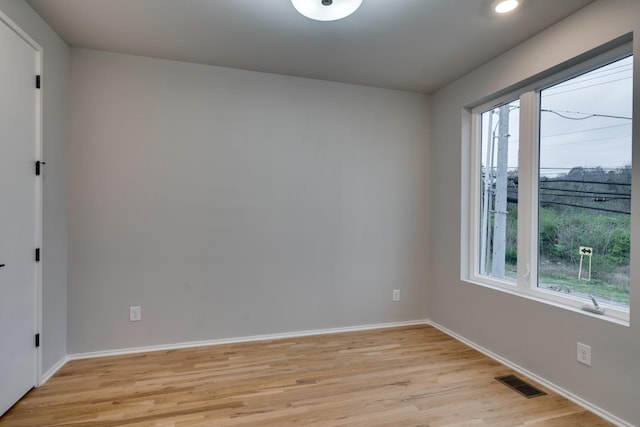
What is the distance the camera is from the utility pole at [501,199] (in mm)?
2904

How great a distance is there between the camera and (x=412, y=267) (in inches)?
144

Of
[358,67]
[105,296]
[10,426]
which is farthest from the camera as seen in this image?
[358,67]

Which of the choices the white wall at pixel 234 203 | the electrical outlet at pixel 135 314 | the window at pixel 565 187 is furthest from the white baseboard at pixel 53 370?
the window at pixel 565 187

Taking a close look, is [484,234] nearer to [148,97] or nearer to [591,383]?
[591,383]

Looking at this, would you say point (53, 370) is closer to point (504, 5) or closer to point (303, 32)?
point (303, 32)

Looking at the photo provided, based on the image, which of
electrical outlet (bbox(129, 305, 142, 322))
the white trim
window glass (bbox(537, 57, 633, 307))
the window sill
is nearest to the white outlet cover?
the window sill

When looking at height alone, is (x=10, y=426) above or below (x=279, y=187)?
below

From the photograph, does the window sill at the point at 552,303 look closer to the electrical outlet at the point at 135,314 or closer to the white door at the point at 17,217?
the electrical outlet at the point at 135,314

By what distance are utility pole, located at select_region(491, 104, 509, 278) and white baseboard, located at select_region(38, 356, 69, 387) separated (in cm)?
378

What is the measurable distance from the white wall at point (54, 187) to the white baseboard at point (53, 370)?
0.02 m

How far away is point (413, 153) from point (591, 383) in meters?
2.49

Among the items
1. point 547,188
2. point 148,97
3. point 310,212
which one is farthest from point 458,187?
point 148,97

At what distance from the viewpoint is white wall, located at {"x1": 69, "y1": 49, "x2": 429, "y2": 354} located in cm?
276

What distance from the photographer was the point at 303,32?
2438 millimetres
